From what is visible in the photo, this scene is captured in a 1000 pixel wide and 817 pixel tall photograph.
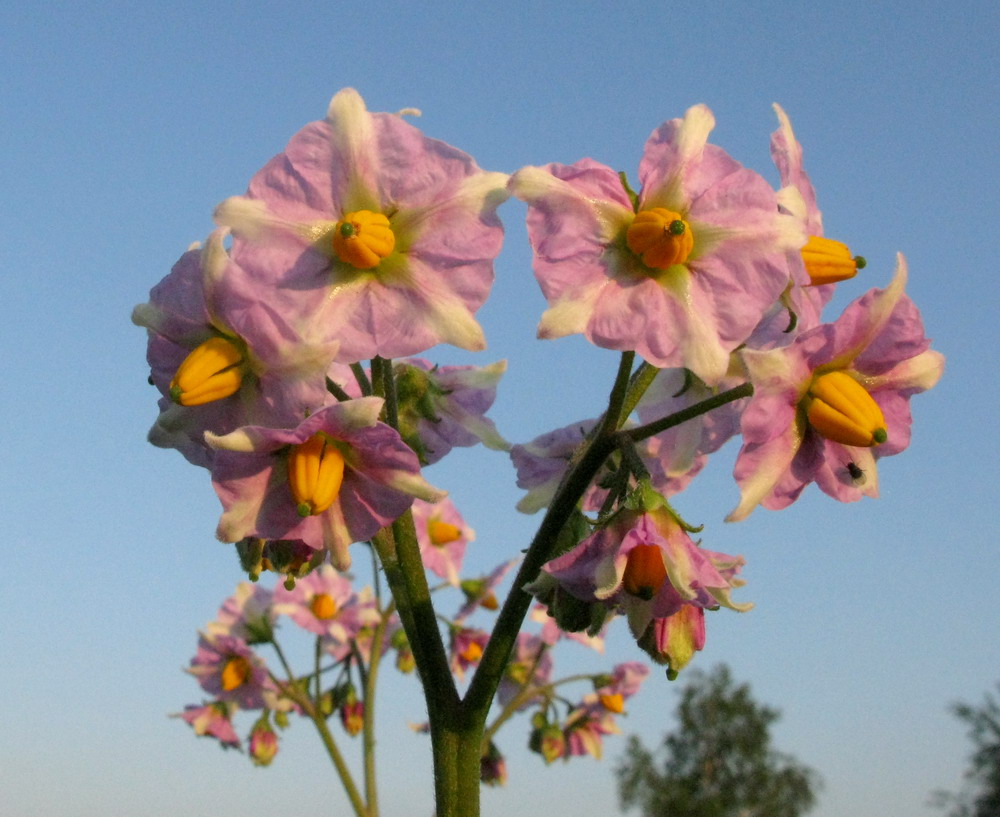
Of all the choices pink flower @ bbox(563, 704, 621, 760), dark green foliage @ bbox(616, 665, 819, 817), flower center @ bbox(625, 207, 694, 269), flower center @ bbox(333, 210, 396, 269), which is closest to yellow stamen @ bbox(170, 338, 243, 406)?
flower center @ bbox(333, 210, 396, 269)

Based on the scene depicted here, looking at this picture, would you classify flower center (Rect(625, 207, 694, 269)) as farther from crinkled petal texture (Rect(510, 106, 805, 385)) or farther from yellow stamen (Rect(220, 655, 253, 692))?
yellow stamen (Rect(220, 655, 253, 692))

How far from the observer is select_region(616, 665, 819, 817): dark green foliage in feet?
108

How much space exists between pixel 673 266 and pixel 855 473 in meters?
0.54

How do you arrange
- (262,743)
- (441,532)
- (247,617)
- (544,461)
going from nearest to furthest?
(544,461) → (441,532) → (247,617) → (262,743)

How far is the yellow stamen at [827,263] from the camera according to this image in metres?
2.22

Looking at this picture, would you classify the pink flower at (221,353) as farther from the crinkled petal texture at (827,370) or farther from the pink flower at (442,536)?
the pink flower at (442,536)

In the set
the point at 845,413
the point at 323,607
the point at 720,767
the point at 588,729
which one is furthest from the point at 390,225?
the point at 720,767

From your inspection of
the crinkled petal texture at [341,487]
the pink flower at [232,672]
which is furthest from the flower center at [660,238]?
the pink flower at [232,672]

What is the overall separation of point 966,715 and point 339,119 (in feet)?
122

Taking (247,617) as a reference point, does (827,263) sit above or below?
below

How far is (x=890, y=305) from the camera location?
2.08 meters

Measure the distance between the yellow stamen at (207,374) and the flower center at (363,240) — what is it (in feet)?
0.92

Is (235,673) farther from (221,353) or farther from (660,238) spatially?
(660,238)

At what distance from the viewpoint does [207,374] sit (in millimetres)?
2006
